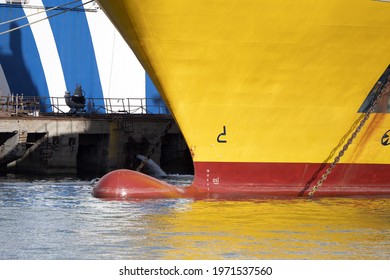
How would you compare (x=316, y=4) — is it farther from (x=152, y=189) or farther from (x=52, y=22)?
(x=52, y=22)

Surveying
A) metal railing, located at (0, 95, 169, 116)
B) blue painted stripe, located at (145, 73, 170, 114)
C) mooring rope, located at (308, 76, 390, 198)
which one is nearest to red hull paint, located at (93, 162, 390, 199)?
mooring rope, located at (308, 76, 390, 198)

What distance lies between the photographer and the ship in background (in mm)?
35562

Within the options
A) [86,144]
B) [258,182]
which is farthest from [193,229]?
[86,144]

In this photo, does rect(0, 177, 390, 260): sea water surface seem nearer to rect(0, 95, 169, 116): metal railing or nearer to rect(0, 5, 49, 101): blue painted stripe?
rect(0, 95, 169, 116): metal railing

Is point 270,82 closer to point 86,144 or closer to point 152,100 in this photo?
point 86,144

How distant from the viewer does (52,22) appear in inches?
1415

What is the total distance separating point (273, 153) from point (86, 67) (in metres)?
17.4

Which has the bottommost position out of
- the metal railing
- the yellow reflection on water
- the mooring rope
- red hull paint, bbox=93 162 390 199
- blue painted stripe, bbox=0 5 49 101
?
the yellow reflection on water

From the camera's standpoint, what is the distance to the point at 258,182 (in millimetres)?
20141

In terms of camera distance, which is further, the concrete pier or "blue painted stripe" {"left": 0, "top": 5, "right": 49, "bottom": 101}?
"blue painted stripe" {"left": 0, "top": 5, "right": 49, "bottom": 101}

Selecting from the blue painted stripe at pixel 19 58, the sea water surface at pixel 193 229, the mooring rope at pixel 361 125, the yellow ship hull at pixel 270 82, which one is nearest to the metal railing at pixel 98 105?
the blue painted stripe at pixel 19 58

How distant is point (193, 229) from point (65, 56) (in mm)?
20355

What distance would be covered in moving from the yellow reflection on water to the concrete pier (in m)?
11.3

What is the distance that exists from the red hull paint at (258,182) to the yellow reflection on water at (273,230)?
337mm
